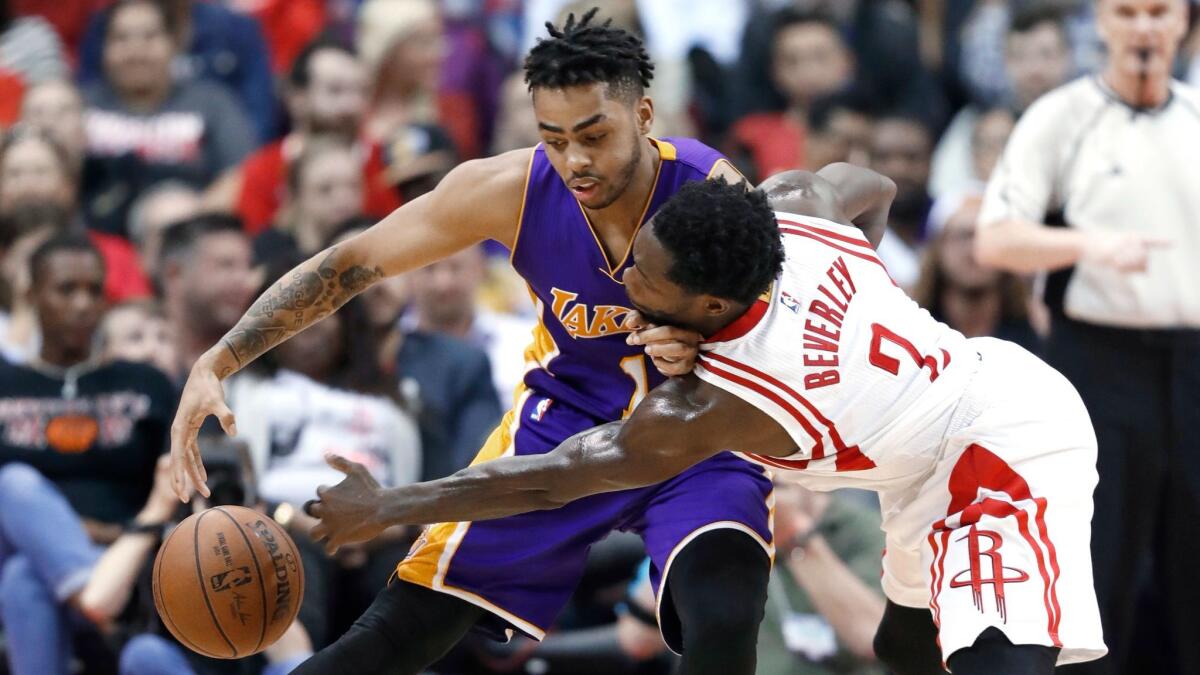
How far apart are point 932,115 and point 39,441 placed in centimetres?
541

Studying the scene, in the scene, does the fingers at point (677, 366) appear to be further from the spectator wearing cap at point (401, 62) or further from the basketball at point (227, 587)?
the spectator wearing cap at point (401, 62)

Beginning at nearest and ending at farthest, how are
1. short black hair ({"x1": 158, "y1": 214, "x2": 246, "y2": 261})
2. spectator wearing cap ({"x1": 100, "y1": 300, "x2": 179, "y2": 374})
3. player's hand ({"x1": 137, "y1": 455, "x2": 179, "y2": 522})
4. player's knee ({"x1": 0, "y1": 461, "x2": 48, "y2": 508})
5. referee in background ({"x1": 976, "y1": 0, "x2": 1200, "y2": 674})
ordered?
referee in background ({"x1": 976, "y1": 0, "x2": 1200, "y2": 674}) → player's hand ({"x1": 137, "y1": 455, "x2": 179, "y2": 522}) → player's knee ({"x1": 0, "y1": 461, "x2": 48, "y2": 508}) → spectator wearing cap ({"x1": 100, "y1": 300, "x2": 179, "y2": 374}) → short black hair ({"x1": 158, "y1": 214, "x2": 246, "y2": 261})

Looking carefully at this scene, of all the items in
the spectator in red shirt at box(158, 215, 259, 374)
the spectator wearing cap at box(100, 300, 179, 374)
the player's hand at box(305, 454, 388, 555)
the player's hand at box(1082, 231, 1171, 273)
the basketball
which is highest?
the player's hand at box(1082, 231, 1171, 273)

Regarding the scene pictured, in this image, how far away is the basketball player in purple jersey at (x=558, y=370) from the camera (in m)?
4.55

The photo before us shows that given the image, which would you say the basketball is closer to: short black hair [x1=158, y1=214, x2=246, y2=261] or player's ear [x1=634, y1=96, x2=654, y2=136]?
player's ear [x1=634, y1=96, x2=654, y2=136]

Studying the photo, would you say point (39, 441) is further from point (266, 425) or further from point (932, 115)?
point (932, 115)

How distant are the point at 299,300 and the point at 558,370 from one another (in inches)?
30.8

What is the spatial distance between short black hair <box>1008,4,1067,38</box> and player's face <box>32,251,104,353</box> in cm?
510

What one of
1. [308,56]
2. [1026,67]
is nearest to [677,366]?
[1026,67]

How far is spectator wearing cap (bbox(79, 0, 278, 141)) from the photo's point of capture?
1031 centimetres

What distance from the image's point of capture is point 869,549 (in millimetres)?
6863

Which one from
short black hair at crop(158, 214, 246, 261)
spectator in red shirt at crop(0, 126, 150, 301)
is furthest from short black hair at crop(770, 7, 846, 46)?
spectator in red shirt at crop(0, 126, 150, 301)

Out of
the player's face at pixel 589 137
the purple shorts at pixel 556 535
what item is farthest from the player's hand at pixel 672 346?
the purple shorts at pixel 556 535

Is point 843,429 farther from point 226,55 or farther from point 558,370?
point 226,55
